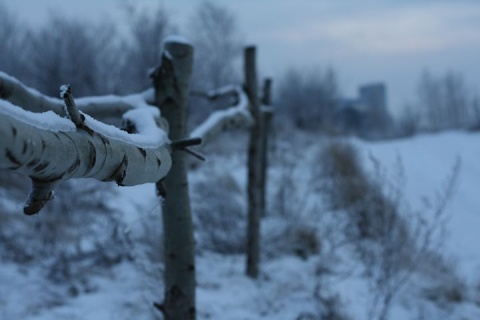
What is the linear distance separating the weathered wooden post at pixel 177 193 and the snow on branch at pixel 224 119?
0.15 meters

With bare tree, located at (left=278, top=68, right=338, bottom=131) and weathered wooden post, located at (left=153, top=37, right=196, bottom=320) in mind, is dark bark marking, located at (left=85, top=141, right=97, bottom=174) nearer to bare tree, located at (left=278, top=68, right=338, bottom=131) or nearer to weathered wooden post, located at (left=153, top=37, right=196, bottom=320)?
weathered wooden post, located at (left=153, top=37, right=196, bottom=320)

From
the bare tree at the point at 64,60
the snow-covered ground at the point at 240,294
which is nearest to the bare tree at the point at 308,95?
the bare tree at the point at 64,60

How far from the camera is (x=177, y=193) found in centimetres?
181

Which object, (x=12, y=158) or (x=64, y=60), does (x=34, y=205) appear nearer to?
(x=12, y=158)

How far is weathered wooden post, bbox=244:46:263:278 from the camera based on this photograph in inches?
150

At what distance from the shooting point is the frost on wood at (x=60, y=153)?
2.13ft

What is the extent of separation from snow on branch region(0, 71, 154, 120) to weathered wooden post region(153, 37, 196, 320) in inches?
3.7

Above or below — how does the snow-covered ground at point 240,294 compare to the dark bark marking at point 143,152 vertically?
below

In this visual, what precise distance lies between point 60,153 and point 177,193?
1085 mm

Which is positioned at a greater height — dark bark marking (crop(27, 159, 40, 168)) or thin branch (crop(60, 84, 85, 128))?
thin branch (crop(60, 84, 85, 128))

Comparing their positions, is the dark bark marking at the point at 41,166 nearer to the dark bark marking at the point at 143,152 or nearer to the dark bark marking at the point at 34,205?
the dark bark marking at the point at 34,205

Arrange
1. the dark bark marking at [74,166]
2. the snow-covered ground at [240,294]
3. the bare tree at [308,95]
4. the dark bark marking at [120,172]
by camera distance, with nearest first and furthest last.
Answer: the dark bark marking at [74,166]
the dark bark marking at [120,172]
the snow-covered ground at [240,294]
the bare tree at [308,95]

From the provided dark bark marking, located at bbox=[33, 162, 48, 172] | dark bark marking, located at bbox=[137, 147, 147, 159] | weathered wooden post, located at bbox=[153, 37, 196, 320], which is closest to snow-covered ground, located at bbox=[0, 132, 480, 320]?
weathered wooden post, located at bbox=[153, 37, 196, 320]

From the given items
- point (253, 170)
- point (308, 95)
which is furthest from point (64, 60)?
point (308, 95)
